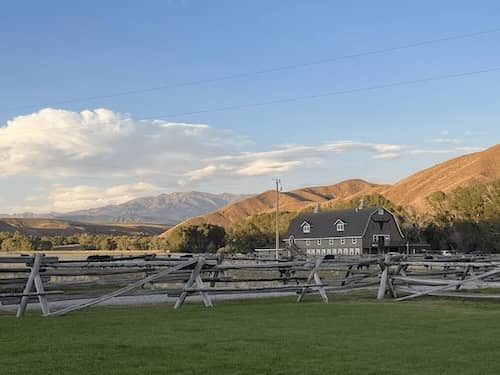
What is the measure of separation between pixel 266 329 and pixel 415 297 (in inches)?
370

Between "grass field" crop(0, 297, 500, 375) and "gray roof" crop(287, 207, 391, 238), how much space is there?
75523 millimetres

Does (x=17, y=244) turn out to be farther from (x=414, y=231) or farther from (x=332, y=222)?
(x=414, y=231)

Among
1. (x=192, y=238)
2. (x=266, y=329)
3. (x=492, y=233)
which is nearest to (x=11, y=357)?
(x=266, y=329)

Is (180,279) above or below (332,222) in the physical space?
below

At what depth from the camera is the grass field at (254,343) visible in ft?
27.1

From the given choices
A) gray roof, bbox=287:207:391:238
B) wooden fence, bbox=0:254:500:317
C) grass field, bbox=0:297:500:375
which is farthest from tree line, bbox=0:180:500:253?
grass field, bbox=0:297:500:375

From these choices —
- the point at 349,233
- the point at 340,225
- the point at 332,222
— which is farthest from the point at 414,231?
the point at 349,233

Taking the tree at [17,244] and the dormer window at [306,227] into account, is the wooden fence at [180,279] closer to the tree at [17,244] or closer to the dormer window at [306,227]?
the dormer window at [306,227]

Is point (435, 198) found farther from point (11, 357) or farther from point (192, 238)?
point (11, 357)

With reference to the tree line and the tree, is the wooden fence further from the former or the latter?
the tree

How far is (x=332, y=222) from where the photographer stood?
93.1 m

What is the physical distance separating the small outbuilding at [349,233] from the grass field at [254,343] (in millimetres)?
74800

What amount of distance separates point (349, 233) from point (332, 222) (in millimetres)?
4098

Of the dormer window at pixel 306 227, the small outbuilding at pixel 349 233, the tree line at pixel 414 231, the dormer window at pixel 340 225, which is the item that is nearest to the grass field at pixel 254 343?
the tree line at pixel 414 231
